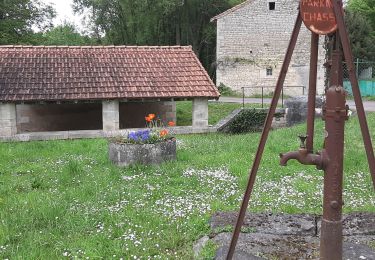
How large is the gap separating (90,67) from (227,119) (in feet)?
18.5

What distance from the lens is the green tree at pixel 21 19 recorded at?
29894 mm

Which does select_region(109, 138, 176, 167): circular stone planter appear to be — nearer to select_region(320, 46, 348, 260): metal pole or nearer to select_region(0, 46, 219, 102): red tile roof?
select_region(320, 46, 348, 260): metal pole

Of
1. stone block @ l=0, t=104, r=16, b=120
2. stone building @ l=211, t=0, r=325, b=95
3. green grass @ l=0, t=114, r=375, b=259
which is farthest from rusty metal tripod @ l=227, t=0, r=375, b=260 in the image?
stone building @ l=211, t=0, r=325, b=95

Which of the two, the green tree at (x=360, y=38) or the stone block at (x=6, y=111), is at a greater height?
the green tree at (x=360, y=38)

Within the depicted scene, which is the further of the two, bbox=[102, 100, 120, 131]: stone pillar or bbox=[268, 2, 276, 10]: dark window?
bbox=[268, 2, 276, 10]: dark window

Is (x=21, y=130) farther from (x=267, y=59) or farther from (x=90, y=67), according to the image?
(x=267, y=59)

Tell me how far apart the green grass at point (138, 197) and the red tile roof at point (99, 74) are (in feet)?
15.6

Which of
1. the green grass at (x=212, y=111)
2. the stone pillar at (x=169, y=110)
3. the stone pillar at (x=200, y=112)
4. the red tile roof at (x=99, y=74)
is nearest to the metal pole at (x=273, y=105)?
the red tile roof at (x=99, y=74)

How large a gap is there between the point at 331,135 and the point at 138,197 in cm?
370

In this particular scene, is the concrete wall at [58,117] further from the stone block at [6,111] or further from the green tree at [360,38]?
the green tree at [360,38]

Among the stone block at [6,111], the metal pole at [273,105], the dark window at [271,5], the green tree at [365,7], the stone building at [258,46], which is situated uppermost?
the green tree at [365,7]

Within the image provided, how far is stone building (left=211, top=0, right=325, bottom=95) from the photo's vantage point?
27.2 metres

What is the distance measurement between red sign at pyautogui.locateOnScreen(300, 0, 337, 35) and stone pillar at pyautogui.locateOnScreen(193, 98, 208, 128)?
12.4m

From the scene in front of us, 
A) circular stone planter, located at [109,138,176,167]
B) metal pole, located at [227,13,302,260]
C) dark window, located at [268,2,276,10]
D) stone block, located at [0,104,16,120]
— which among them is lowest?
circular stone planter, located at [109,138,176,167]
